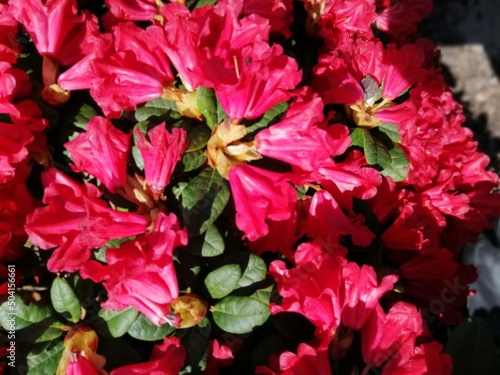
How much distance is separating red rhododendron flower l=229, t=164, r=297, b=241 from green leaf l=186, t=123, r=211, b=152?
0.09 m

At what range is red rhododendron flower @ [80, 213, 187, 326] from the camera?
3.63 feet

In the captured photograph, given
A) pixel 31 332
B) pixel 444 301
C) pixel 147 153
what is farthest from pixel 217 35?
pixel 444 301

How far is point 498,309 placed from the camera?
7.08ft

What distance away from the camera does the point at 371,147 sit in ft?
Answer: 4.56

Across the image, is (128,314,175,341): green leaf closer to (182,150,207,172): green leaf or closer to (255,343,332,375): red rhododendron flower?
(255,343,332,375): red rhododendron flower

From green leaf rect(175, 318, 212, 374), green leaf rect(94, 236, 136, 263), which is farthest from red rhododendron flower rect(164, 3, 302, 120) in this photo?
green leaf rect(175, 318, 212, 374)

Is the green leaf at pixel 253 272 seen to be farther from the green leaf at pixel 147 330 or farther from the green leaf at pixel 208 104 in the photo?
the green leaf at pixel 208 104

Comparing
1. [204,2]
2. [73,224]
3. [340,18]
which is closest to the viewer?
[73,224]

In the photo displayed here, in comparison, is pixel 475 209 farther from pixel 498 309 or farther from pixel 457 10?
pixel 457 10

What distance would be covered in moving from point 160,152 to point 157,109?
0.59 feet

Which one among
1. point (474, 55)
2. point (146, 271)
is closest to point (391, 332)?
point (146, 271)

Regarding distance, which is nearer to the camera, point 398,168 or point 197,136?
point 197,136

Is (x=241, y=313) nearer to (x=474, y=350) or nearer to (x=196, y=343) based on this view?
(x=196, y=343)

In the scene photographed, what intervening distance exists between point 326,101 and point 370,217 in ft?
0.99
